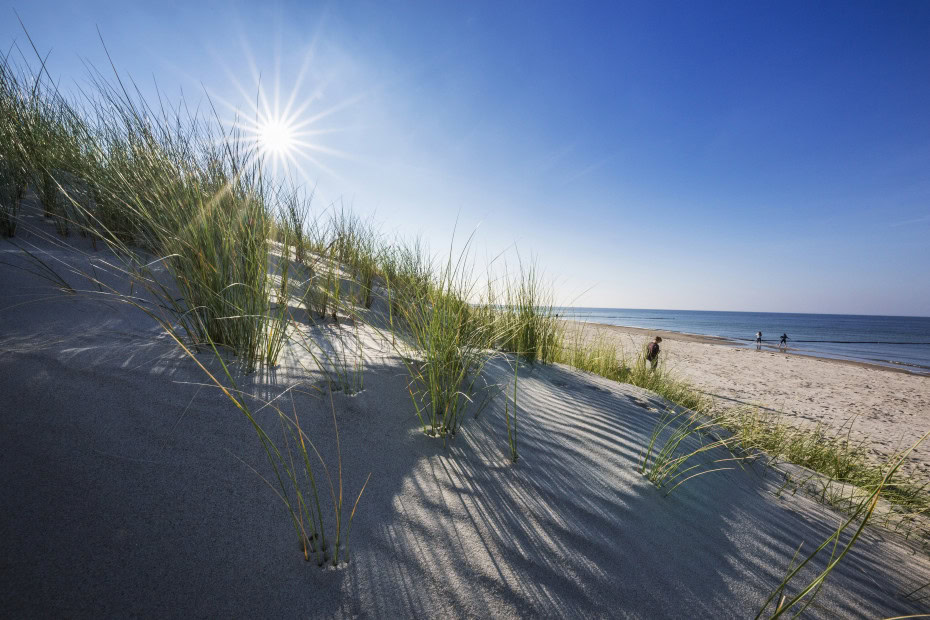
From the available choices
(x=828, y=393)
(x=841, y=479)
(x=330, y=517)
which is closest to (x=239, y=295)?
(x=330, y=517)

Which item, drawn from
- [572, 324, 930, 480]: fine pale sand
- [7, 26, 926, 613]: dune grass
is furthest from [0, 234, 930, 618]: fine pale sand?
[572, 324, 930, 480]: fine pale sand

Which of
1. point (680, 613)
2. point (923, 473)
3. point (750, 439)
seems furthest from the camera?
point (923, 473)

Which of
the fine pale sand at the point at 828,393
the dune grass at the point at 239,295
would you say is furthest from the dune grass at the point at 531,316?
the fine pale sand at the point at 828,393

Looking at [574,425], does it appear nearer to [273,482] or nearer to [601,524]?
[601,524]

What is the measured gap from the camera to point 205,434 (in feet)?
3.58

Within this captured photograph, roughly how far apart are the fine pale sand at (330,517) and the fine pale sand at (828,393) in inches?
177

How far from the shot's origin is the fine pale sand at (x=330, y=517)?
73 cm

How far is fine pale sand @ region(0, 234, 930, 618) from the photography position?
0.73m

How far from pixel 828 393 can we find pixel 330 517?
11.4m

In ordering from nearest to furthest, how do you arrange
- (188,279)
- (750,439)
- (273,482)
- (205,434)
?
1. (273,482)
2. (205,434)
3. (188,279)
4. (750,439)

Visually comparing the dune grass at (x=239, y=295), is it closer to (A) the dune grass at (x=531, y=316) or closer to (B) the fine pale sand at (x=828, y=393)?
(A) the dune grass at (x=531, y=316)

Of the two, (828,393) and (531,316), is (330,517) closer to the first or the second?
(531,316)

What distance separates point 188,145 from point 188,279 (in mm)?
1219

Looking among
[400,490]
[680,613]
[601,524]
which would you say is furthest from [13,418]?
[680,613]
